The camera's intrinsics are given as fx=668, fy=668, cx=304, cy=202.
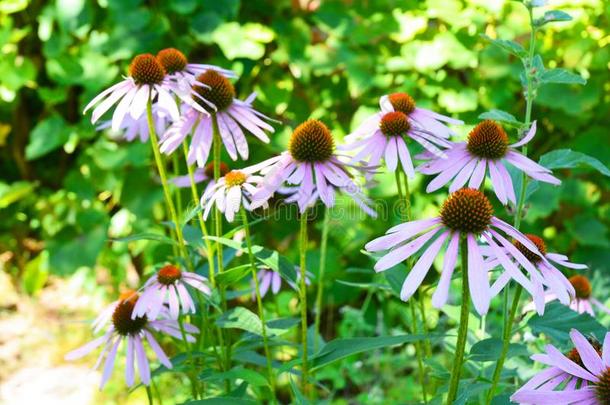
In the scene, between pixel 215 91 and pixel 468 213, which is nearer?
pixel 468 213

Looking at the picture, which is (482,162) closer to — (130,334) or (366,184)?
(366,184)

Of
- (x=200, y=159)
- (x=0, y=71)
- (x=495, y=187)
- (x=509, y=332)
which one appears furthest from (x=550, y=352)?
(x=0, y=71)

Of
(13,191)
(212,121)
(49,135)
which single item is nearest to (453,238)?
(212,121)

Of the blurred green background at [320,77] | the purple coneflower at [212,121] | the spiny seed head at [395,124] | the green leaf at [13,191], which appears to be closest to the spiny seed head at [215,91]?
the purple coneflower at [212,121]

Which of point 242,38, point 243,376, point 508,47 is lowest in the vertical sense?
point 243,376

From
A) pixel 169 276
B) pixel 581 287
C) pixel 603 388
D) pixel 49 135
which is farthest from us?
pixel 49 135

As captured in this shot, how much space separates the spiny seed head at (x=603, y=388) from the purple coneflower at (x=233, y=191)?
48 centimetres

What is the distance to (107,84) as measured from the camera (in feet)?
7.16

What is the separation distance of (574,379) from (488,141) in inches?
12.5

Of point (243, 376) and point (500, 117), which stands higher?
point (500, 117)

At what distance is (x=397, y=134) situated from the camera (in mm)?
981

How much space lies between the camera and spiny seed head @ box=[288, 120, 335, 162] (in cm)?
94

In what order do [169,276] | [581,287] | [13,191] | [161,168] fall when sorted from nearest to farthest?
[161,168], [169,276], [581,287], [13,191]

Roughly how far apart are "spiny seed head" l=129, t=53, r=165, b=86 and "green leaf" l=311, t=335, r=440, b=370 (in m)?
0.46
